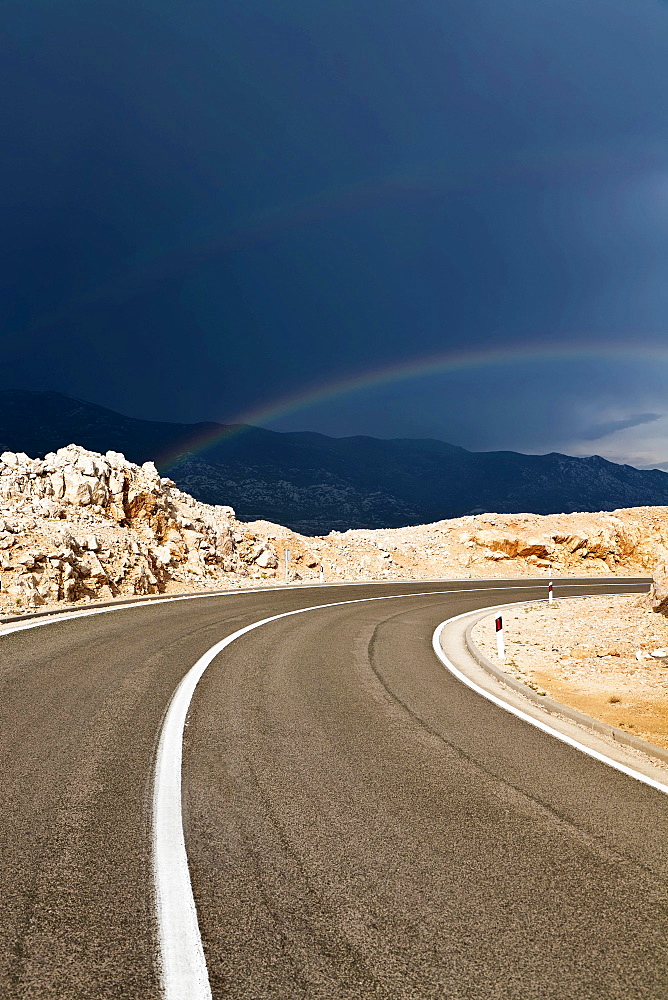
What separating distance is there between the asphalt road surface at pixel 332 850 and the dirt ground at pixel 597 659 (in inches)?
75.5

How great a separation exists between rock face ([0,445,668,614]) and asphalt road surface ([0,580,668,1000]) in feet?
41.0

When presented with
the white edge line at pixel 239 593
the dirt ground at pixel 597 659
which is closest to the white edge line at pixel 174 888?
the dirt ground at pixel 597 659

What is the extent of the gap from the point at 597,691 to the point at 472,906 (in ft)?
23.9

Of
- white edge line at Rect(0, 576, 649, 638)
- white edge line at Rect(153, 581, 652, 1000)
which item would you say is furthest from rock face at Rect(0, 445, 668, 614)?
white edge line at Rect(153, 581, 652, 1000)

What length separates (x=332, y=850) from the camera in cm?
400

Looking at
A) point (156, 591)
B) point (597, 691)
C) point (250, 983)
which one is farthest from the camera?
point (156, 591)

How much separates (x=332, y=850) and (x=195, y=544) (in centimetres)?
2675

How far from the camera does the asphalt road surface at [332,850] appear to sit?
2.83 m

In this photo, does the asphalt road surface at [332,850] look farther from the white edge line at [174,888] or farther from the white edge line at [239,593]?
the white edge line at [239,593]

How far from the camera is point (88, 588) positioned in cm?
2131

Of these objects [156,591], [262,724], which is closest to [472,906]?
[262,724]

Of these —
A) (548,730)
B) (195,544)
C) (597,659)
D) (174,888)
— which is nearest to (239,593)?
(195,544)

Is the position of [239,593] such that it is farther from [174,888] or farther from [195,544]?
[174,888]

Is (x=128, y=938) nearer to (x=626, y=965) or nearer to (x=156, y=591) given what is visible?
(x=626, y=965)
